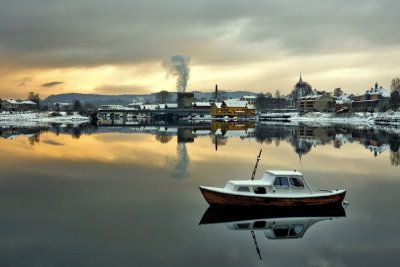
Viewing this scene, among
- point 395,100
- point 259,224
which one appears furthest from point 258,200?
point 395,100

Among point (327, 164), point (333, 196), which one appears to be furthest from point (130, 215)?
point (327, 164)

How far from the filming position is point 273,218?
20.7 m

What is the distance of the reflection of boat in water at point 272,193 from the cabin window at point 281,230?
194 cm

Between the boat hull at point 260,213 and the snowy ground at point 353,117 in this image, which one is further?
the snowy ground at point 353,117

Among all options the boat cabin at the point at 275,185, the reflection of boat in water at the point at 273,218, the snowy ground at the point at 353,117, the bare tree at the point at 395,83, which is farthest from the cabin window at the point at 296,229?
the bare tree at the point at 395,83

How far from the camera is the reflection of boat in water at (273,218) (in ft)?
A: 62.7

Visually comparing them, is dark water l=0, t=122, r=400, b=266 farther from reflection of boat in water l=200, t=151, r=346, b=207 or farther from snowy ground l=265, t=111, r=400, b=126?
snowy ground l=265, t=111, r=400, b=126

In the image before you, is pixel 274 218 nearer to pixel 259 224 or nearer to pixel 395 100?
pixel 259 224

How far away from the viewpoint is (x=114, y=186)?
28.8 metres

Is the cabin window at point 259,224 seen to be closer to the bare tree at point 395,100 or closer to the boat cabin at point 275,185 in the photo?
the boat cabin at point 275,185

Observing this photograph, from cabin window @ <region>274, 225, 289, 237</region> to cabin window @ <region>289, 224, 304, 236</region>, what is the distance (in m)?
0.27

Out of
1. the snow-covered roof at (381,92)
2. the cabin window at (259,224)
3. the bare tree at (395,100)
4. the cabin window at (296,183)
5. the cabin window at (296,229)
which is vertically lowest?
the cabin window at (296,229)

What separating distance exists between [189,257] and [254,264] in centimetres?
291

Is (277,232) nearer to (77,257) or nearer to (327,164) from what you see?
(77,257)
